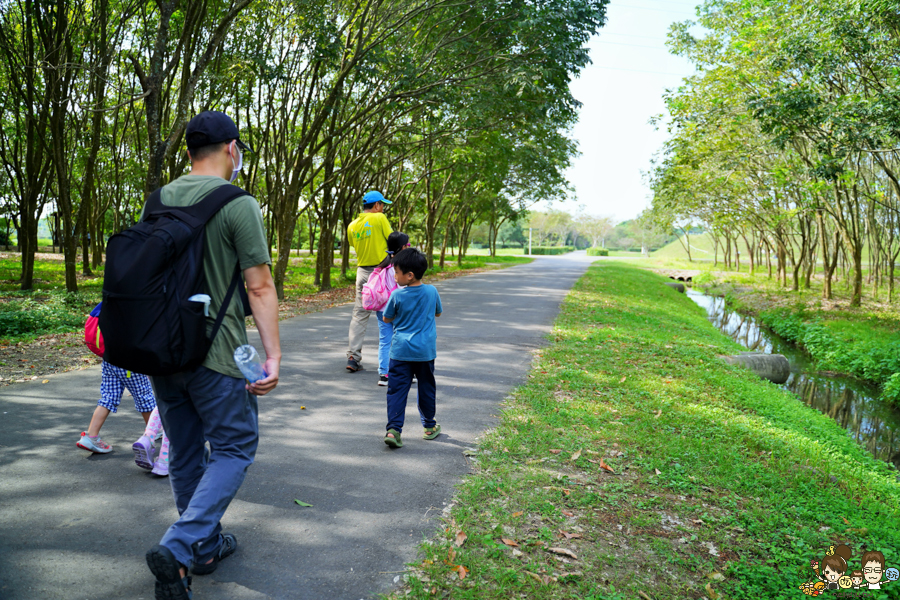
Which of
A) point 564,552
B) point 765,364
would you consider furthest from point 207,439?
point 765,364

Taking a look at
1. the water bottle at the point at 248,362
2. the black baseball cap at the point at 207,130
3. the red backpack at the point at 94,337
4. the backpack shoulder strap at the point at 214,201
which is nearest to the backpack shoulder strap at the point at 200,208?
the backpack shoulder strap at the point at 214,201

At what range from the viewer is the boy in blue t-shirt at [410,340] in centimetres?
443

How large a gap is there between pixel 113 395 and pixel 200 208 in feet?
7.60

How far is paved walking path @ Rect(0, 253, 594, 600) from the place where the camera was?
272cm

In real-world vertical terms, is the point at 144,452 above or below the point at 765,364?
above

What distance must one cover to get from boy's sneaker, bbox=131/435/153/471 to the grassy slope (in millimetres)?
2051

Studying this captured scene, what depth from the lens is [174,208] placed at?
98.0 inches

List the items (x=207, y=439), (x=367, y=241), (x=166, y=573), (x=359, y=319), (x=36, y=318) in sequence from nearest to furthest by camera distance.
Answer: (x=166, y=573) < (x=207, y=439) < (x=367, y=241) < (x=359, y=319) < (x=36, y=318)

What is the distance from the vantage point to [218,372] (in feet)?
8.19

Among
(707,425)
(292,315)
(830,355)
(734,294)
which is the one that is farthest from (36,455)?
(734,294)

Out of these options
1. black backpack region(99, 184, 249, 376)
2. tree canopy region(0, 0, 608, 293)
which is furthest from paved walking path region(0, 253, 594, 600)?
tree canopy region(0, 0, 608, 293)

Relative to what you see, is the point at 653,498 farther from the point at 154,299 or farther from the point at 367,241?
the point at 367,241

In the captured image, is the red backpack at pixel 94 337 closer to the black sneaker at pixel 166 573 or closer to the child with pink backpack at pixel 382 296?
the black sneaker at pixel 166 573

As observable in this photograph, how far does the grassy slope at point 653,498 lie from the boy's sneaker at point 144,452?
205cm
